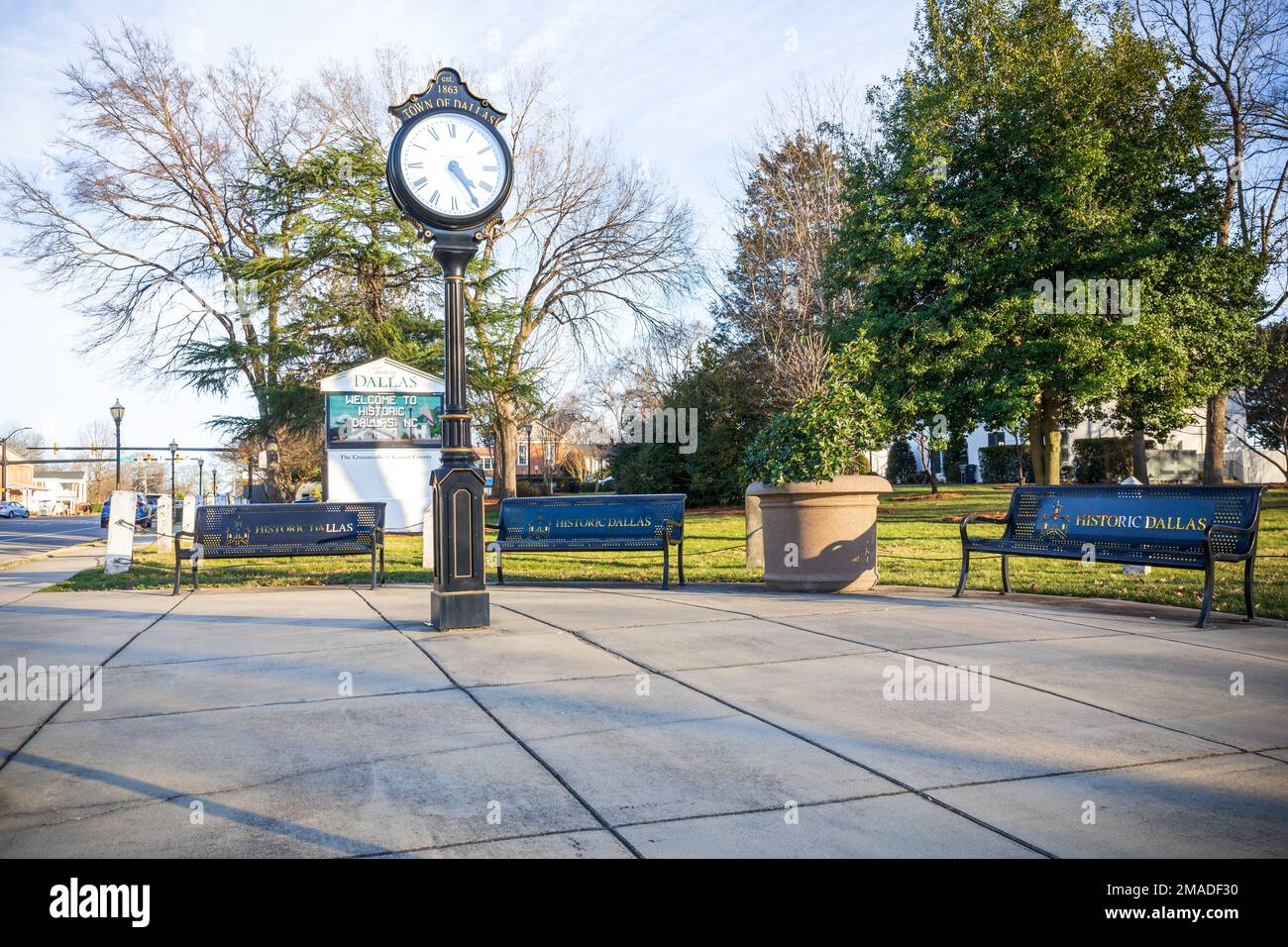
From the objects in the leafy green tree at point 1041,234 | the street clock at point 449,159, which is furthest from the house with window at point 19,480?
the street clock at point 449,159

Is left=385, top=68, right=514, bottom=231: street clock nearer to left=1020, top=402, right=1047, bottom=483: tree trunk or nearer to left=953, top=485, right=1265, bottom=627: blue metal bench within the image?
left=953, top=485, right=1265, bottom=627: blue metal bench

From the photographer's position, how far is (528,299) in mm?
34344

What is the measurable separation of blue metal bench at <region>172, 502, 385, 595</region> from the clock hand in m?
4.47

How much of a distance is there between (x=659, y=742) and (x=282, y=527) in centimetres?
762

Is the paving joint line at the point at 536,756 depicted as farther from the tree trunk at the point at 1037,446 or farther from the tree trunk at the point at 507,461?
the tree trunk at the point at 507,461

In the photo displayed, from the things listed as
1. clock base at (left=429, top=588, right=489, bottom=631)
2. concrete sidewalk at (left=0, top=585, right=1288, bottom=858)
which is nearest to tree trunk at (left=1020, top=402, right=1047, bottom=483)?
concrete sidewalk at (left=0, top=585, right=1288, bottom=858)

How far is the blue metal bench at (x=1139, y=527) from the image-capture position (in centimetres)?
700

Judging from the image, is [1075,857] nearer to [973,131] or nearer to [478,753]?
[478,753]

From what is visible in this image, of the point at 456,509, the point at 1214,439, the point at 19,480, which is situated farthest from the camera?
the point at 19,480

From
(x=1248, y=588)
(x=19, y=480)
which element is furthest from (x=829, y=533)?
(x=19, y=480)

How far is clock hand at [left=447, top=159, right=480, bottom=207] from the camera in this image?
23.9 ft

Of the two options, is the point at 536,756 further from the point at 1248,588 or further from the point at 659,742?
A: the point at 1248,588

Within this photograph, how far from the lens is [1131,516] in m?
7.87
